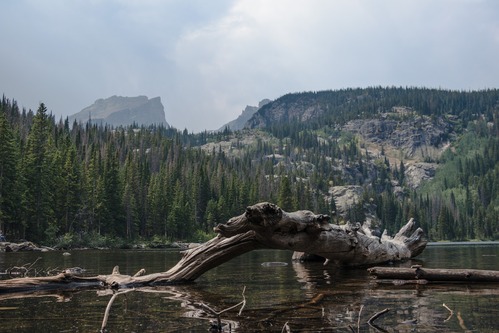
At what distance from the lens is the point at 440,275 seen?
1638 cm

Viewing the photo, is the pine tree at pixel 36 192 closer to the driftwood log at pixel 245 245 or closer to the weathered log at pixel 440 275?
the driftwood log at pixel 245 245

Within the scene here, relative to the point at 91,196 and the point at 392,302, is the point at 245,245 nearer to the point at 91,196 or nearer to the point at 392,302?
the point at 392,302

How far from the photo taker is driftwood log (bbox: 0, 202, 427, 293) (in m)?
15.1

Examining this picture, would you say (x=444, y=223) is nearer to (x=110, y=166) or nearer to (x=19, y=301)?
(x=110, y=166)

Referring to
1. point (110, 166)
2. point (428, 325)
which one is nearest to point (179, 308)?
point (428, 325)

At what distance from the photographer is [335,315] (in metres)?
10.2

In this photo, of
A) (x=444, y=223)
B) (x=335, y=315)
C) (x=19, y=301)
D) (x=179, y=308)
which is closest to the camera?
(x=335, y=315)

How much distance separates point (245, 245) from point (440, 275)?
23.1 ft

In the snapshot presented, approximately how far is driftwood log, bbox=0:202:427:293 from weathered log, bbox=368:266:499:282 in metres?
3.04

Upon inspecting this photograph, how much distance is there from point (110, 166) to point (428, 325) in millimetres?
105312

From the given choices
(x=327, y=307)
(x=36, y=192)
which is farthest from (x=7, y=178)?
(x=327, y=307)

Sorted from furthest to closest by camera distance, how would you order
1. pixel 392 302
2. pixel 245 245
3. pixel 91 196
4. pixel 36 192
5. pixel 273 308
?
pixel 91 196
pixel 36 192
pixel 245 245
pixel 392 302
pixel 273 308

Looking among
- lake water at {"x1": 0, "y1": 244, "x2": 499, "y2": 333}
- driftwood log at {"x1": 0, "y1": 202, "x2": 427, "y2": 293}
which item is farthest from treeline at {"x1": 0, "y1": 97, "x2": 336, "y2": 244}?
lake water at {"x1": 0, "y1": 244, "x2": 499, "y2": 333}

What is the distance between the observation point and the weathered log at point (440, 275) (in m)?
16.1
